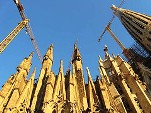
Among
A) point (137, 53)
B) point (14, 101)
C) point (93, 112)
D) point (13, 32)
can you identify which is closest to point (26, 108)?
point (14, 101)

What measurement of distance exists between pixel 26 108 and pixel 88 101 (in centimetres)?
502

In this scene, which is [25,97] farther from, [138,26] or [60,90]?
[138,26]

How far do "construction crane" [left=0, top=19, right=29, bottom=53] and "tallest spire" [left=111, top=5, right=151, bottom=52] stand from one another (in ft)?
60.8

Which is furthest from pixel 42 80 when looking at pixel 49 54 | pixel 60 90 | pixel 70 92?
pixel 49 54

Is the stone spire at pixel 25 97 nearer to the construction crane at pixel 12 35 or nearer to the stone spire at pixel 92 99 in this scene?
the stone spire at pixel 92 99

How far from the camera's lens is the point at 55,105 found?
Result: 67.7ft

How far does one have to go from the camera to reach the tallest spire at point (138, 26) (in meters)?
44.0

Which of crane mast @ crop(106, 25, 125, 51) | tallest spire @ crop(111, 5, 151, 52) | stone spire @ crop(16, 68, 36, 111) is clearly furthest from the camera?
crane mast @ crop(106, 25, 125, 51)

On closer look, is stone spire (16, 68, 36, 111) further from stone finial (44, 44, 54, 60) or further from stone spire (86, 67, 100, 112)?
stone finial (44, 44, 54, 60)

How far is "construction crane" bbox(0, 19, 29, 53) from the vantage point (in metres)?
36.6

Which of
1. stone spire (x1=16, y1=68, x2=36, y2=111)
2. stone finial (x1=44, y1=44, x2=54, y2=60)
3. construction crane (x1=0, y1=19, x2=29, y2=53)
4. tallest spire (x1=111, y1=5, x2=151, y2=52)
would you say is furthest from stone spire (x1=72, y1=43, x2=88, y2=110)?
tallest spire (x1=111, y1=5, x2=151, y2=52)

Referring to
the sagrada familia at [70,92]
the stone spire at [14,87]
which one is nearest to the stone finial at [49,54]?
the sagrada familia at [70,92]

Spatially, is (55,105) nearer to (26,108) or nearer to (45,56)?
(26,108)

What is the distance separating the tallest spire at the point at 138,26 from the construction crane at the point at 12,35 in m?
18.5
